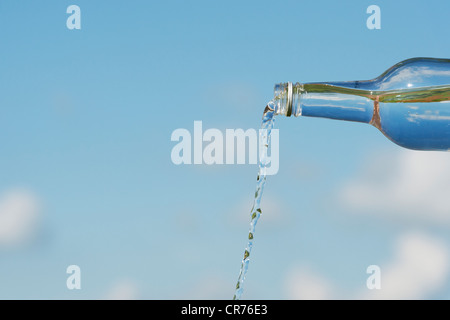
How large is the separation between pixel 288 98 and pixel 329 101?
4.8 inches

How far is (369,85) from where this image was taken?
1857 millimetres

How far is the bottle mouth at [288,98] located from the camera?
1.84 meters

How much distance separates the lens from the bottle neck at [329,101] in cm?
181

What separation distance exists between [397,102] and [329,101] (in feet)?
0.67

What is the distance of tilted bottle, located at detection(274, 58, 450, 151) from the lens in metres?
1.79

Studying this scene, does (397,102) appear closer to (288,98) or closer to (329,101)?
(329,101)

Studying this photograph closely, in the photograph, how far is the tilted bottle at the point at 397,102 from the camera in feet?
5.86

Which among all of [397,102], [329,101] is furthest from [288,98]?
[397,102]

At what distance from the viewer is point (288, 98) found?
1.84 meters

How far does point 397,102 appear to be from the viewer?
1.82 meters
